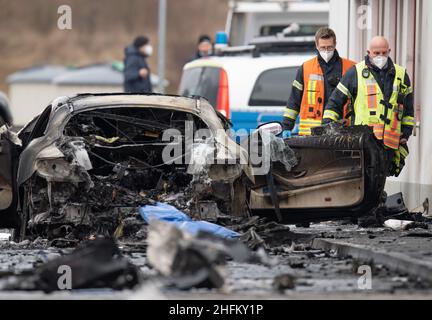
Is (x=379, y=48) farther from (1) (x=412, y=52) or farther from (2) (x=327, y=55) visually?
(1) (x=412, y=52)

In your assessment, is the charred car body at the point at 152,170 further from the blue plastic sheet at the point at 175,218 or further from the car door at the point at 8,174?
the blue plastic sheet at the point at 175,218

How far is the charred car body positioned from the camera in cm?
1209

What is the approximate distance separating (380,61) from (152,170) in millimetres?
2627

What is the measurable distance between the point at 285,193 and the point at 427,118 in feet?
10.1

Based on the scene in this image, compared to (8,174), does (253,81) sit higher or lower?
higher

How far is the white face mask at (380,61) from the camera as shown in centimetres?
1388

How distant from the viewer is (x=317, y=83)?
571 inches

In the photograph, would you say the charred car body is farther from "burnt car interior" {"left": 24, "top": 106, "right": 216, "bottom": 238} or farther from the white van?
the white van

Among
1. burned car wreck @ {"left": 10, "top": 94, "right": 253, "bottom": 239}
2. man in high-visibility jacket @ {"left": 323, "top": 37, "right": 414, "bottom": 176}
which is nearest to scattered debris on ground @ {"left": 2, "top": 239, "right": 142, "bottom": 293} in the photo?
burned car wreck @ {"left": 10, "top": 94, "right": 253, "bottom": 239}

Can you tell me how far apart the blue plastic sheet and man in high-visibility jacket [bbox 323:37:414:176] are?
238 cm

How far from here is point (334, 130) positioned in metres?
13.2

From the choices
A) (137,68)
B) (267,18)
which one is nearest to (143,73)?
(137,68)

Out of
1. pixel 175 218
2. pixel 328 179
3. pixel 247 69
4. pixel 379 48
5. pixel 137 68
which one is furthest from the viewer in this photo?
pixel 137 68
